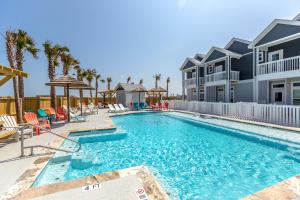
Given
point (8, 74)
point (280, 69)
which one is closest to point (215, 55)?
point (280, 69)

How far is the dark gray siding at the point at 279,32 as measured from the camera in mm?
11836

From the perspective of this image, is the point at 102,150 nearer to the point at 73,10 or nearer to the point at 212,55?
the point at 73,10

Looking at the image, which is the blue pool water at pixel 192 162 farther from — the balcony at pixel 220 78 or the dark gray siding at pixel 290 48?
the balcony at pixel 220 78

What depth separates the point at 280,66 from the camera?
11867 millimetres

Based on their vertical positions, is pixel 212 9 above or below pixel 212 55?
above

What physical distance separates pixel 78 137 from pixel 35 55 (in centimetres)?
822

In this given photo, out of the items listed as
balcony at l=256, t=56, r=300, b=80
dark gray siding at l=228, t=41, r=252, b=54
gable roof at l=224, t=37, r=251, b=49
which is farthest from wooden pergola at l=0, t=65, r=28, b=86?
gable roof at l=224, t=37, r=251, b=49

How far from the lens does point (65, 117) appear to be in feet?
40.6

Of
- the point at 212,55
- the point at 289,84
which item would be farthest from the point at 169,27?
the point at 289,84

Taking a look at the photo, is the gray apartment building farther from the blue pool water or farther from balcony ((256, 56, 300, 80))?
the blue pool water

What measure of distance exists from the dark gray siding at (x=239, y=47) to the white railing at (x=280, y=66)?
4.43 m

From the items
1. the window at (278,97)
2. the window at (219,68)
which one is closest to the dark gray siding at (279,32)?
the window at (278,97)

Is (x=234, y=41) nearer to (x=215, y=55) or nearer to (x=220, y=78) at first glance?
(x=215, y=55)

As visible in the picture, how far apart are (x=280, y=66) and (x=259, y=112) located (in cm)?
404
